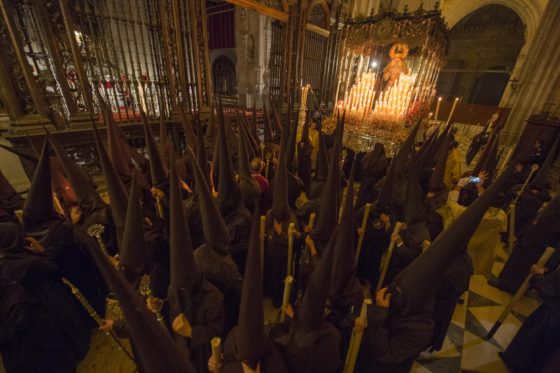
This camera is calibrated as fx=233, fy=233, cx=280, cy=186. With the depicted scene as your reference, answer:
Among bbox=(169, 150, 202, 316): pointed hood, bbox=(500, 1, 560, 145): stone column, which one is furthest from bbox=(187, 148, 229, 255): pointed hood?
bbox=(500, 1, 560, 145): stone column

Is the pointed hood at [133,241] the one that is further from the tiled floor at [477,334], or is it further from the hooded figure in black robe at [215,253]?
the tiled floor at [477,334]

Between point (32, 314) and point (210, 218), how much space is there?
1.71 meters

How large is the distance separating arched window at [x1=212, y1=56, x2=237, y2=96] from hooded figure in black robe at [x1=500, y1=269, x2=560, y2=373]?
1227 cm

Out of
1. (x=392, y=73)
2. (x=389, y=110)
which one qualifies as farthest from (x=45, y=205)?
(x=392, y=73)

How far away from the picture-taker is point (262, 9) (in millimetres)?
6664

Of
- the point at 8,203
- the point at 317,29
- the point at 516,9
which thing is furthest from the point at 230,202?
the point at 516,9

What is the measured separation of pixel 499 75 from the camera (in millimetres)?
15180

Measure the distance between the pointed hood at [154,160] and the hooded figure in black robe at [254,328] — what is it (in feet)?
7.52

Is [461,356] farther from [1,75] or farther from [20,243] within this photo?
[1,75]

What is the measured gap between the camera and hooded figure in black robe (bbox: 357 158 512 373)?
138cm

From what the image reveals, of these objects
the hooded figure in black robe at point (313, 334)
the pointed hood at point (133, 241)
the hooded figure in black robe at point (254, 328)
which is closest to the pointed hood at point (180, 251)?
the pointed hood at point (133, 241)

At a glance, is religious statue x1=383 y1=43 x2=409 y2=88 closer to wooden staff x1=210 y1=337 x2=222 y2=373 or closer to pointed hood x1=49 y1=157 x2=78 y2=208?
wooden staff x1=210 y1=337 x2=222 y2=373

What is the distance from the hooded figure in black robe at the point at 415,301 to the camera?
138 cm

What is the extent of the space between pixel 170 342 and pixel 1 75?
5.54 meters
